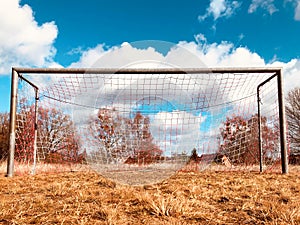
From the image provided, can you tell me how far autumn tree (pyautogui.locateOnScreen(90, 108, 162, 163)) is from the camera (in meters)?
6.61

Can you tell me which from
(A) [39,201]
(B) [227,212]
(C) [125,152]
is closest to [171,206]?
(B) [227,212]

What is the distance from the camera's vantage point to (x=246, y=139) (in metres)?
7.95

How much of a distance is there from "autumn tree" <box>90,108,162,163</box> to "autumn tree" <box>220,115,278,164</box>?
2299 mm

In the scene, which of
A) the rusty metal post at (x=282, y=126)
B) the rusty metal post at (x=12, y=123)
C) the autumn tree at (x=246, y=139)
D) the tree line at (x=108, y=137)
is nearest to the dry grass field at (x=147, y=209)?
the rusty metal post at (x=12, y=123)

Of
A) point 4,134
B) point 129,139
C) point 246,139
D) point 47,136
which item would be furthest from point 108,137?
point 4,134

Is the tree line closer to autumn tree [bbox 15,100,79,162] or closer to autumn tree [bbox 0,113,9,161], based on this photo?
autumn tree [bbox 15,100,79,162]

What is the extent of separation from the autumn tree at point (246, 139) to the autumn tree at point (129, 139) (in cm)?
230

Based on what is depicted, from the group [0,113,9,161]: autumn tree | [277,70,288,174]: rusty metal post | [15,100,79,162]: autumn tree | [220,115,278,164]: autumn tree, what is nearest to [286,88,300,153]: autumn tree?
[220,115,278,164]: autumn tree

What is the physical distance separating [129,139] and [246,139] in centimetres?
362

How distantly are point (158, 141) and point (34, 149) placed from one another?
2.97 metres

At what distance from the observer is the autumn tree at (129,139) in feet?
21.7

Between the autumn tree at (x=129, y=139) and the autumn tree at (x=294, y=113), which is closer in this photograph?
the autumn tree at (x=129, y=139)

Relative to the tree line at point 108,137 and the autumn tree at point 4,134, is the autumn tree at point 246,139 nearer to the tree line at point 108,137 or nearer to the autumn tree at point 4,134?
the tree line at point 108,137

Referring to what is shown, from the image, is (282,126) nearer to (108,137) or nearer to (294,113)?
(108,137)
